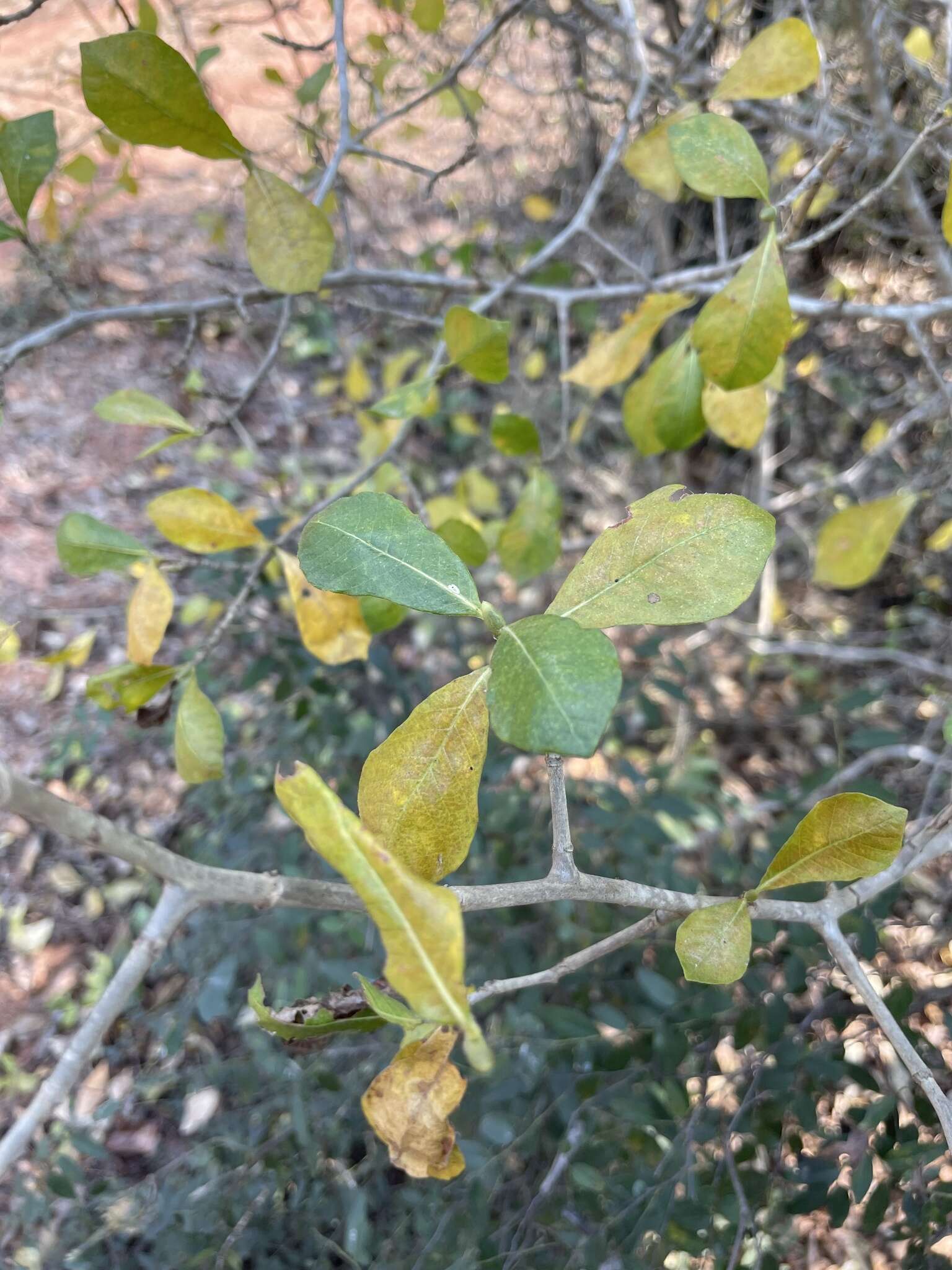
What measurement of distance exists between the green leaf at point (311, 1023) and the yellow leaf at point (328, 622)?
0.38 meters

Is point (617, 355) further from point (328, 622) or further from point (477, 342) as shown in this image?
point (328, 622)

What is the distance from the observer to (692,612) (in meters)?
0.42

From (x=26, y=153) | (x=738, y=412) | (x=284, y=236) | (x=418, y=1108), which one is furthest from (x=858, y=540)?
(x=26, y=153)

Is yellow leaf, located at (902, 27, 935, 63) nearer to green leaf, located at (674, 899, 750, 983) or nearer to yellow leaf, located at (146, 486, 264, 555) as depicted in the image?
yellow leaf, located at (146, 486, 264, 555)

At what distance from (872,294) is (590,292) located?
143cm

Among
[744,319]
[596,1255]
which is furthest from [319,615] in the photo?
[596,1255]

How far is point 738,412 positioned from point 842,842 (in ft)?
1.58

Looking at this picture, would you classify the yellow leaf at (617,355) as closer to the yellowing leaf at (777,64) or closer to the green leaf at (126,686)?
the yellowing leaf at (777,64)

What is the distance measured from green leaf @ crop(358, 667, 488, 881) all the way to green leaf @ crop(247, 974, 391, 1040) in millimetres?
81

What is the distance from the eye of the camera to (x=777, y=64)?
0.73 m

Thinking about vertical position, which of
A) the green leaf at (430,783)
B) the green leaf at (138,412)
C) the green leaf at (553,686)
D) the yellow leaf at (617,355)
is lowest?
the green leaf at (430,783)

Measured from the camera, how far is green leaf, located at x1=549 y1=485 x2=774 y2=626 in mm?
430

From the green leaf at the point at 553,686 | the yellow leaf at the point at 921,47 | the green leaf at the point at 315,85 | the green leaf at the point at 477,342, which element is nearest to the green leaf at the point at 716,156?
the green leaf at the point at 477,342

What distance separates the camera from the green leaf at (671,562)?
16.9 inches
